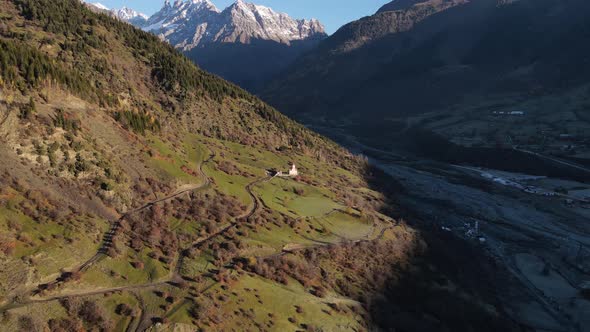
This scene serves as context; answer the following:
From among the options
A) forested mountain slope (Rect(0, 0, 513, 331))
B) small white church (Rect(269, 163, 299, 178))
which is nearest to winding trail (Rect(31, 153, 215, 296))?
forested mountain slope (Rect(0, 0, 513, 331))

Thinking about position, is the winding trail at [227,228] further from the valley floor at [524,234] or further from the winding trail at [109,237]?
the valley floor at [524,234]

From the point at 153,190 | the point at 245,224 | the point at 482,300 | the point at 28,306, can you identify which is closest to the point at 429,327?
the point at 482,300

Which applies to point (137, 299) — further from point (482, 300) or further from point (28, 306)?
point (482, 300)

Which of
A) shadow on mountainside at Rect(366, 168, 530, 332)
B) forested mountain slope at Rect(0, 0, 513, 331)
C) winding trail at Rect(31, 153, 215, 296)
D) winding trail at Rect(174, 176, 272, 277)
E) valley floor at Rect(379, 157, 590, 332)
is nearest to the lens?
winding trail at Rect(31, 153, 215, 296)

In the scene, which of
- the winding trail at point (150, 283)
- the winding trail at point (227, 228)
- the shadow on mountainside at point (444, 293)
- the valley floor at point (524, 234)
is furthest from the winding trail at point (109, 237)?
the valley floor at point (524, 234)

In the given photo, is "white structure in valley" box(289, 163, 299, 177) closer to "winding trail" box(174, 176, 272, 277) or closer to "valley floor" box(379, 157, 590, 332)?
"winding trail" box(174, 176, 272, 277)

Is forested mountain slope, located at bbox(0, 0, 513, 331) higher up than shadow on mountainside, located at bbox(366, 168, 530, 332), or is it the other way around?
forested mountain slope, located at bbox(0, 0, 513, 331)

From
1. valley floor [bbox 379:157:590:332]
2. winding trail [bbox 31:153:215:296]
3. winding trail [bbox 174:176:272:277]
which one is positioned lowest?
valley floor [bbox 379:157:590:332]

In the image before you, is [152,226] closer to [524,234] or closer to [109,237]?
[109,237]
